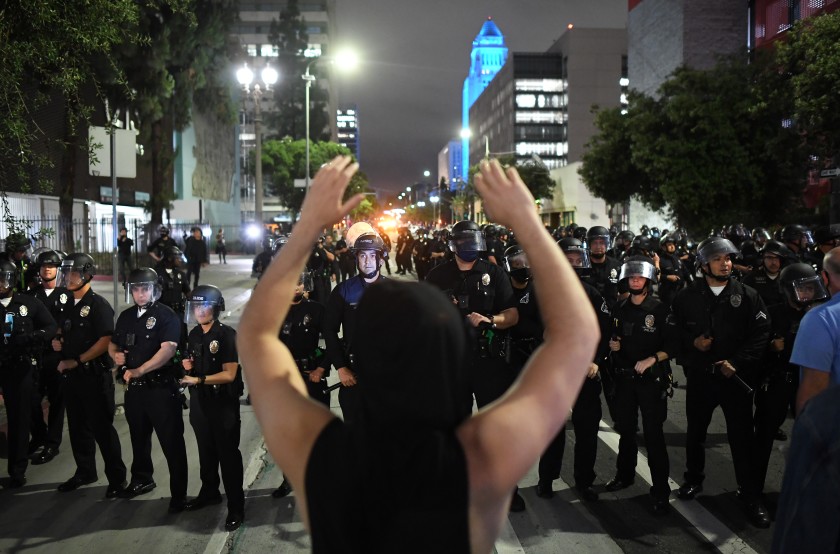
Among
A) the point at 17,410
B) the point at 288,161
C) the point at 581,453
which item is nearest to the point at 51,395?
the point at 17,410

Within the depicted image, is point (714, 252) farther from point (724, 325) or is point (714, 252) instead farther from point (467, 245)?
point (467, 245)

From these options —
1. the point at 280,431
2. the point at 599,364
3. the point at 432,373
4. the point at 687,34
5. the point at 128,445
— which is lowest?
the point at 128,445

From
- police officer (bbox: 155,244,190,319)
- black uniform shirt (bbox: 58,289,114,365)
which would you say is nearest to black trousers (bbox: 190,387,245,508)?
black uniform shirt (bbox: 58,289,114,365)

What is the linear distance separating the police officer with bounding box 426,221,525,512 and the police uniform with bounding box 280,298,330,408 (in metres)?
1.18

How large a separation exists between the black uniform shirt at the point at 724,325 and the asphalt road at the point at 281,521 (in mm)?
784

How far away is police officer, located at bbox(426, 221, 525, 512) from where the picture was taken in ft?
20.9

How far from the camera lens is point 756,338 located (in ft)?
20.4

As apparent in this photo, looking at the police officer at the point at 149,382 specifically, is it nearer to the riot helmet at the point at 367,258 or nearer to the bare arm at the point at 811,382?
the riot helmet at the point at 367,258

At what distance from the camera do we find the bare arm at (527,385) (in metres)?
1.61

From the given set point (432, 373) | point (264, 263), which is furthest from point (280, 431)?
point (264, 263)

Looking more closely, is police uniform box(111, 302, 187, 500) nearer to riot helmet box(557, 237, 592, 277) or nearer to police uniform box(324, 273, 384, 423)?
police uniform box(324, 273, 384, 423)

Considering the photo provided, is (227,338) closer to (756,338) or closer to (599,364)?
(599,364)

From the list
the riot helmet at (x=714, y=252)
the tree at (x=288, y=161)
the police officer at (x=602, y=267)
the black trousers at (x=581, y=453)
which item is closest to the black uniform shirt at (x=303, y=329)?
the black trousers at (x=581, y=453)

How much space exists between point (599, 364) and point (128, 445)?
15.8 ft
